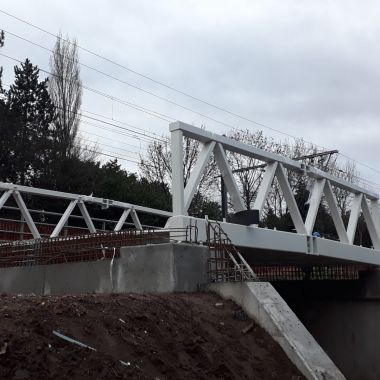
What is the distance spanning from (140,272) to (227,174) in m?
3.76

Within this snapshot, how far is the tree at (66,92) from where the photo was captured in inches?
1491

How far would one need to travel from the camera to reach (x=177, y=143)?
1129 centimetres

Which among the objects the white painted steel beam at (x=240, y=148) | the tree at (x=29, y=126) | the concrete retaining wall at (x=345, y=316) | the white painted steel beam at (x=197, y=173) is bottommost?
the concrete retaining wall at (x=345, y=316)

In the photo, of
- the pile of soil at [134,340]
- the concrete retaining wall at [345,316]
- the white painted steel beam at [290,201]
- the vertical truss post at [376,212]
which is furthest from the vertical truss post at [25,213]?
the vertical truss post at [376,212]

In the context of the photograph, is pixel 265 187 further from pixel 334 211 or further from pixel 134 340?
pixel 134 340

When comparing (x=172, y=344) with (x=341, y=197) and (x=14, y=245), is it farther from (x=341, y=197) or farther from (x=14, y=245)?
(x=341, y=197)

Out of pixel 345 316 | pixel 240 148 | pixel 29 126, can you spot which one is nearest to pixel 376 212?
pixel 345 316

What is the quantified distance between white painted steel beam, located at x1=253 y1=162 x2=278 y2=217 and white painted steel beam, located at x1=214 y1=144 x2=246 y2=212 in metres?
0.45

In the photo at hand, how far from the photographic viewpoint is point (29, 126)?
34531 millimetres

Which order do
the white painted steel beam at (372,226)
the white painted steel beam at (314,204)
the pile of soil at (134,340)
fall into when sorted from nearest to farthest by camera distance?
the pile of soil at (134,340), the white painted steel beam at (314,204), the white painted steel beam at (372,226)

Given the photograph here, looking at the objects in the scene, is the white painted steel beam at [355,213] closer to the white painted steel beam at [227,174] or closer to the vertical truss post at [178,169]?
the white painted steel beam at [227,174]

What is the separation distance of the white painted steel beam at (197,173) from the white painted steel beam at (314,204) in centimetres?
493

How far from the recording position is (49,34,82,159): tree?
3788 cm

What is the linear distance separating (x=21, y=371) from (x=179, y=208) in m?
6.29
